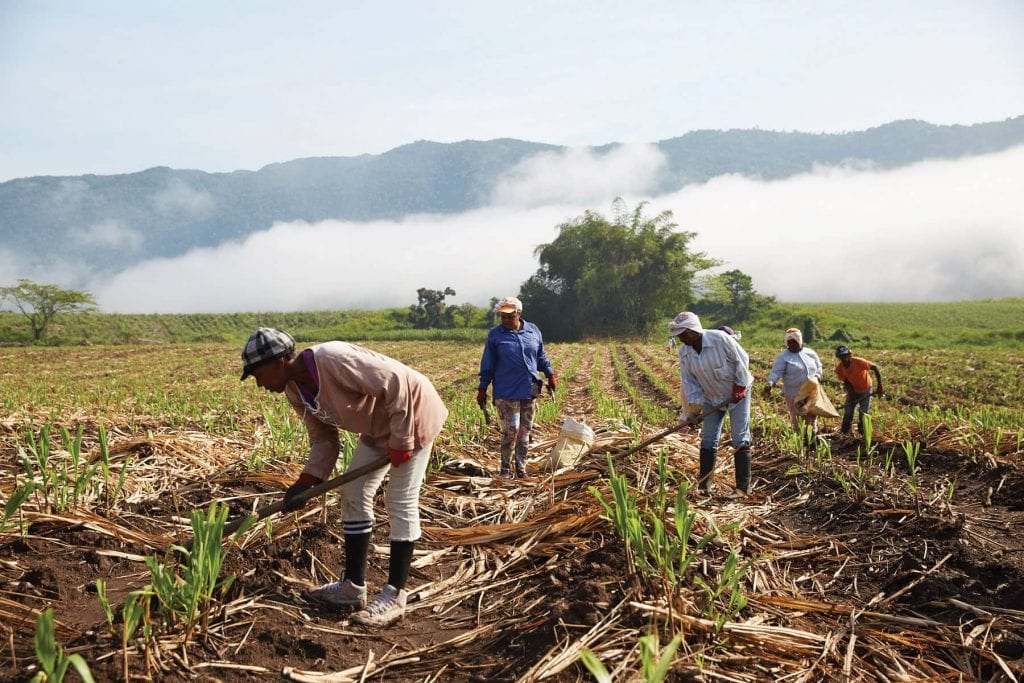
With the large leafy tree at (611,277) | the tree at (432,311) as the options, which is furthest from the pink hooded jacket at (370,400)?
the tree at (432,311)

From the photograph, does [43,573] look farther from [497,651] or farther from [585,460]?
[585,460]

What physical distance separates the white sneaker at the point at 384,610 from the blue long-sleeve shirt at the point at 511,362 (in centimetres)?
286

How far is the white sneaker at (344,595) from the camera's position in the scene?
11.0 feet

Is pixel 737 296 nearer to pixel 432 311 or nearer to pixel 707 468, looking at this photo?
pixel 432 311

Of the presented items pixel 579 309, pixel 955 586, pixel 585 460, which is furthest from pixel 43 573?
pixel 579 309

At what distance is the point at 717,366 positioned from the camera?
5324mm

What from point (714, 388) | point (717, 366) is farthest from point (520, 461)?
point (717, 366)

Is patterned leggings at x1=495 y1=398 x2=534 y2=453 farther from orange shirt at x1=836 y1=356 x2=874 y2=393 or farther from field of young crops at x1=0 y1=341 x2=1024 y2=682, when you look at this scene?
orange shirt at x1=836 y1=356 x2=874 y2=393

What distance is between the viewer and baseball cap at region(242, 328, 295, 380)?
111 inches

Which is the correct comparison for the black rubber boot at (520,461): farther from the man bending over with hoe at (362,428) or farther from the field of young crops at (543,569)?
the man bending over with hoe at (362,428)

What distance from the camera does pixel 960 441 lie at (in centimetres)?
638

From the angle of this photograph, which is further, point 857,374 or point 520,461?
point 857,374

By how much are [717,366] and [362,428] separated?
3046 millimetres

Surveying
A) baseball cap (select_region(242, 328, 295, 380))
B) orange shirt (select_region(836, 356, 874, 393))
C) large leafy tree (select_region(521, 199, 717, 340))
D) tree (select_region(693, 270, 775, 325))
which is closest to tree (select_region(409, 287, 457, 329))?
large leafy tree (select_region(521, 199, 717, 340))
